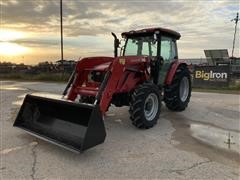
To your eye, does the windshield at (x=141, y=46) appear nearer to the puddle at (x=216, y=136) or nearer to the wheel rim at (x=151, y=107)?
the wheel rim at (x=151, y=107)

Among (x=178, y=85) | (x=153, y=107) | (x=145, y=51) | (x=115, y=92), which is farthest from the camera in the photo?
(x=178, y=85)

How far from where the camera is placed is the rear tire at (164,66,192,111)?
7438 mm

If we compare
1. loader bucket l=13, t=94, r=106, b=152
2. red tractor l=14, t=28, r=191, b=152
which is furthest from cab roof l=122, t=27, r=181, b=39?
loader bucket l=13, t=94, r=106, b=152

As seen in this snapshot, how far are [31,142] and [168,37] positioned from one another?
13.7ft

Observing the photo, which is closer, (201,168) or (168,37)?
(201,168)

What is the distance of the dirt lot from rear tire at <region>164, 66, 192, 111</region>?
0.84 m

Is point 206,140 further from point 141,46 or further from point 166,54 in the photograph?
point 141,46

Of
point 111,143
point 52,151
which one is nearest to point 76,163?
Result: point 52,151

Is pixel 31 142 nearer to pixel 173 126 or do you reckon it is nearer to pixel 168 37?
pixel 173 126

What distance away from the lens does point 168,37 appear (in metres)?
7.23

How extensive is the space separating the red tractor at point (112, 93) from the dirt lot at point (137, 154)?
25 cm

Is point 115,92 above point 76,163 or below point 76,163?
above

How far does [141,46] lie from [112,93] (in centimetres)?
210

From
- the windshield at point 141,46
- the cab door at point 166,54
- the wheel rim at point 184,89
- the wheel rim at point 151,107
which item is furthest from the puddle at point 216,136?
the windshield at point 141,46
